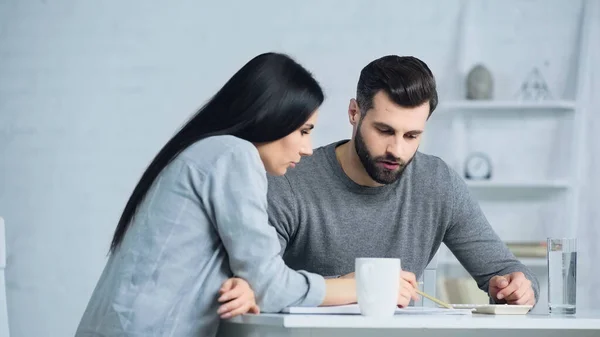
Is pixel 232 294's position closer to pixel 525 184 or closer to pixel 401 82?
pixel 401 82

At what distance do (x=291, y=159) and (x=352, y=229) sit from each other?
0.43 metres

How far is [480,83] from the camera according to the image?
4012 millimetres

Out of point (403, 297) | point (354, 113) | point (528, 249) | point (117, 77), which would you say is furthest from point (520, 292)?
point (117, 77)

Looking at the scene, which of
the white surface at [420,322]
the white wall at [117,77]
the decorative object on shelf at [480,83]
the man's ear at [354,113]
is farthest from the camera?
the white wall at [117,77]

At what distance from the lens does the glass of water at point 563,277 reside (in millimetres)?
1713

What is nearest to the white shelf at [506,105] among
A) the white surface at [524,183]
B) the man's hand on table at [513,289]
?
Result: the white surface at [524,183]

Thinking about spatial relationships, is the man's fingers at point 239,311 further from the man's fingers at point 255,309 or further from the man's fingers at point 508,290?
the man's fingers at point 508,290

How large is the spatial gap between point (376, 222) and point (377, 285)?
810 mm

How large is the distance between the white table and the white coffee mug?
1.0 inches

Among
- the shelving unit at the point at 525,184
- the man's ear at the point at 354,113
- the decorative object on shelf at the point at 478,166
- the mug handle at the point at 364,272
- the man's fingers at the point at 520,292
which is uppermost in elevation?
the man's ear at the point at 354,113

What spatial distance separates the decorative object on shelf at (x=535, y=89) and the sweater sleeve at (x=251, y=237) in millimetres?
2698

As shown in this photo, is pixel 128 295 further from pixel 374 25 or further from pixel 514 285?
pixel 374 25

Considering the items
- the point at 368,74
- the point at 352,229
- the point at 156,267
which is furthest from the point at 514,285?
the point at 156,267

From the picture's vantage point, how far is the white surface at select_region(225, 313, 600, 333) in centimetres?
131
